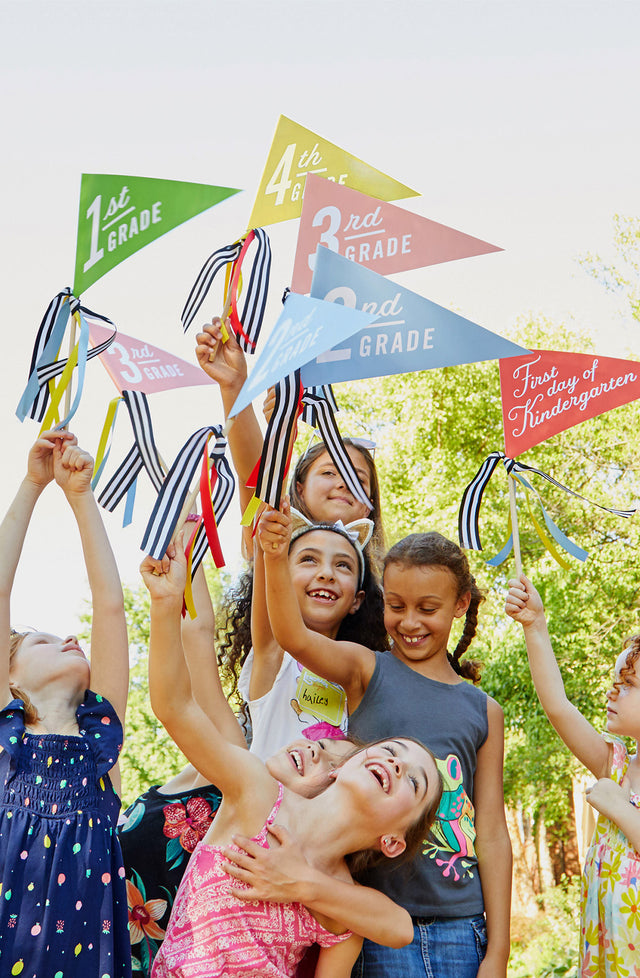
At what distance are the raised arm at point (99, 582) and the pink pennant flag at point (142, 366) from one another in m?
Answer: 0.46

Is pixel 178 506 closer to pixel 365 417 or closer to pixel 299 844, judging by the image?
pixel 299 844

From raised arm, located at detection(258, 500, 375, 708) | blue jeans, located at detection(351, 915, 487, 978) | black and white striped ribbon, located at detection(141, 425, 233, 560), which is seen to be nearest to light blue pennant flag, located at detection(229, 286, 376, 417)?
black and white striped ribbon, located at detection(141, 425, 233, 560)

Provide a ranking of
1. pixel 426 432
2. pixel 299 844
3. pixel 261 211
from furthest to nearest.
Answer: pixel 426 432, pixel 261 211, pixel 299 844

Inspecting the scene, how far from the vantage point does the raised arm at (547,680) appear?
3.09m

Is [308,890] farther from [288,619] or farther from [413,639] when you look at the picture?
[413,639]

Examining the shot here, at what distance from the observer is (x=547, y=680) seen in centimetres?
310

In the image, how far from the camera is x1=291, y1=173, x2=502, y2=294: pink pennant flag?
2.96m

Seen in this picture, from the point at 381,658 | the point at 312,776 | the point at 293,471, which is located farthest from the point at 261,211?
the point at 312,776

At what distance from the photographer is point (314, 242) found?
3117mm

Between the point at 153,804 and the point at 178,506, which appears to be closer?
the point at 178,506

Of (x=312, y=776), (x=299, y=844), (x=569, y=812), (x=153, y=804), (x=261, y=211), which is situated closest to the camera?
(x=299, y=844)

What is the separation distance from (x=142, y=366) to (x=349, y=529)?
90 centimetres

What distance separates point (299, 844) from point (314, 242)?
180 cm

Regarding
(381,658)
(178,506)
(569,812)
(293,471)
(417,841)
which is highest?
(293,471)
